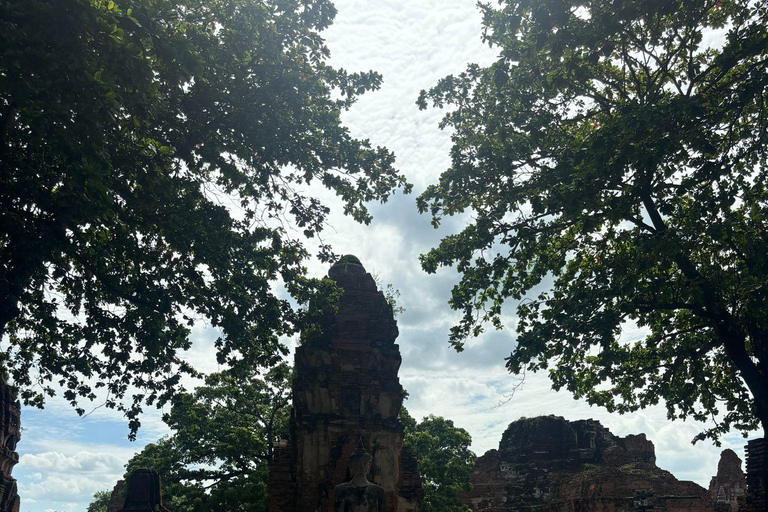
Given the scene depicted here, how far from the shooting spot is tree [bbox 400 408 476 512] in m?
22.5

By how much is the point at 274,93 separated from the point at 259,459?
1589 centimetres

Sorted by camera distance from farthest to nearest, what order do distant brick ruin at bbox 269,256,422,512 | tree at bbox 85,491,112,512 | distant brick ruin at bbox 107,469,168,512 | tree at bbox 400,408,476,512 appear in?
tree at bbox 85,491,112,512
tree at bbox 400,408,476,512
distant brick ruin at bbox 107,469,168,512
distant brick ruin at bbox 269,256,422,512

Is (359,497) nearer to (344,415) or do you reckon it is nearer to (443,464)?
(344,415)

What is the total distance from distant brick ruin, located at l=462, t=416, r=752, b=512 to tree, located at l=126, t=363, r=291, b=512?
1501cm

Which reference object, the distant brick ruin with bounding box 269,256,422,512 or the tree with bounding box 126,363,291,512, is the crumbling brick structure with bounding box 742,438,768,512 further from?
the tree with bounding box 126,363,291,512

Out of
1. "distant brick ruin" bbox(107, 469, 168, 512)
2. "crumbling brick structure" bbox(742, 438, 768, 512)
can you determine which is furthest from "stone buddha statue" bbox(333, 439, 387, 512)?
"distant brick ruin" bbox(107, 469, 168, 512)

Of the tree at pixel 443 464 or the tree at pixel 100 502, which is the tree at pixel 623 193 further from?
the tree at pixel 100 502

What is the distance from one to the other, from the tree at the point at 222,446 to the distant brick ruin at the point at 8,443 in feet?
15.3

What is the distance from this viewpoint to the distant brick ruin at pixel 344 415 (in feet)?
43.5

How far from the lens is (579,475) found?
95.9ft

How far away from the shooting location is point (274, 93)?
1134 cm

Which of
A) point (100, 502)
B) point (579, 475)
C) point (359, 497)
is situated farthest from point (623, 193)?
point (100, 502)

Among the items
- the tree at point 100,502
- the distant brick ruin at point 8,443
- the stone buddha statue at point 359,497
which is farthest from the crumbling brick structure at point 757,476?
the tree at point 100,502

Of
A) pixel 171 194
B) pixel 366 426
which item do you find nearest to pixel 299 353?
pixel 366 426
